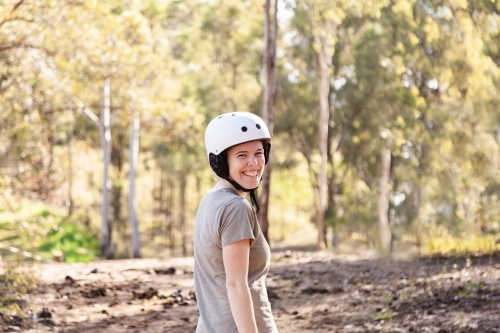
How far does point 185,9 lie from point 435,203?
1458 cm

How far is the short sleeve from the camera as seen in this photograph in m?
2.62

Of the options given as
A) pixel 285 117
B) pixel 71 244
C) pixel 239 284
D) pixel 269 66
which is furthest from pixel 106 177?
pixel 239 284

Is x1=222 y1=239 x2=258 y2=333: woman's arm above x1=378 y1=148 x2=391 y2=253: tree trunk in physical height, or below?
below

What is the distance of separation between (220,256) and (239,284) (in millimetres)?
157

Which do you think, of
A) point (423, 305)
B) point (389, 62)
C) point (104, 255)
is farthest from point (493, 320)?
point (389, 62)

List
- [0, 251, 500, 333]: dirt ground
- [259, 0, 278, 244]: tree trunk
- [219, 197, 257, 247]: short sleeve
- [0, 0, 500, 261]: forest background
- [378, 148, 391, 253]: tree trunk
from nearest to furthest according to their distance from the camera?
[219, 197, 257, 247]: short sleeve < [0, 251, 500, 333]: dirt ground < [259, 0, 278, 244]: tree trunk < [0, 0, 500, 261]: forest background < [378, 148, 391, 253]: tree trunk

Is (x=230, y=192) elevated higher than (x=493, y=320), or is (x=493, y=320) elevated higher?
(x=230, y=192)

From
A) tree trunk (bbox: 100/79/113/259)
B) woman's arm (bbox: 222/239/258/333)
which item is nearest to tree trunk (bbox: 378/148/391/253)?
tree trunk (bbox: 100/79/113/259)

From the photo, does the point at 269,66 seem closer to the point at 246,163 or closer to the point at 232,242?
the point at 246,163

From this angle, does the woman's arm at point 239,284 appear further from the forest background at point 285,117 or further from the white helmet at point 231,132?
the forest background at point 285,117

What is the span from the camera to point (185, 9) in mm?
31500

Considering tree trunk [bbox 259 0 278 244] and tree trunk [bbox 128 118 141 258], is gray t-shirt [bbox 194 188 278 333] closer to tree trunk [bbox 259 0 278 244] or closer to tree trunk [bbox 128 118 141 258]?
tree trunk [bbox 259 0 278 244]

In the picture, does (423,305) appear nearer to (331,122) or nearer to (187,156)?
(331,122)

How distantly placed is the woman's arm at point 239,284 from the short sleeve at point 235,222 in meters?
0.03
